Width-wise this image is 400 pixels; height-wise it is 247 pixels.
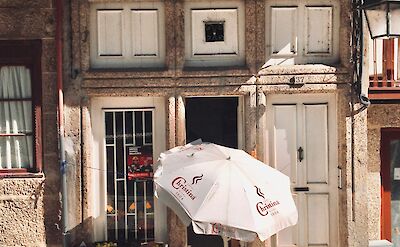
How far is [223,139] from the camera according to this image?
26.4ft

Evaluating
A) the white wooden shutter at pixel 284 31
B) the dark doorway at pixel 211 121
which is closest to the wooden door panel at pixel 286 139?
the dark doorway at pixel 211 121

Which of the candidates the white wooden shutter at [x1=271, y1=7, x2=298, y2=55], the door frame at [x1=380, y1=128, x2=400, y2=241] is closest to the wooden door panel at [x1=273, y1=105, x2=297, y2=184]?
the white wooden shutter at [x1=271, y1=7, x2=298, y2=55]

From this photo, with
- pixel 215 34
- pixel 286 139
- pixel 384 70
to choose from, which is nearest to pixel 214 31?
pixel 215 34

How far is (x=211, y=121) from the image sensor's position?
8.02 metres

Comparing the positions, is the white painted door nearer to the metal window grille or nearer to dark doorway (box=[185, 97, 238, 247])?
dark doorway (box=[185, 97, 238, 247])

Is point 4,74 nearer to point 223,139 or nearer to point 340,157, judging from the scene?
point 223,139

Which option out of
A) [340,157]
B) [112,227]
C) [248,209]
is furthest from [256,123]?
[112,227]

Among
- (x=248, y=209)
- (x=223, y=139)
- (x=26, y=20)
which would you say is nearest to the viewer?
(x=248, y=209)

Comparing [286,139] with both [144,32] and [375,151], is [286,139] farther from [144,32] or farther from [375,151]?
[144,32]

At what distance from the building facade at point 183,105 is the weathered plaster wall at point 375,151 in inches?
14.9

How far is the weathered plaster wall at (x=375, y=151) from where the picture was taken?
8.19m

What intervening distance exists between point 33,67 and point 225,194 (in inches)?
140

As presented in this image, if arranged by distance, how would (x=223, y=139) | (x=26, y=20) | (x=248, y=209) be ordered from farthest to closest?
1. (x=223, y=139)
2. (x=26, y=20)
3. (x=248, y=209)

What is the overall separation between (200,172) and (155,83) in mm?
1858
